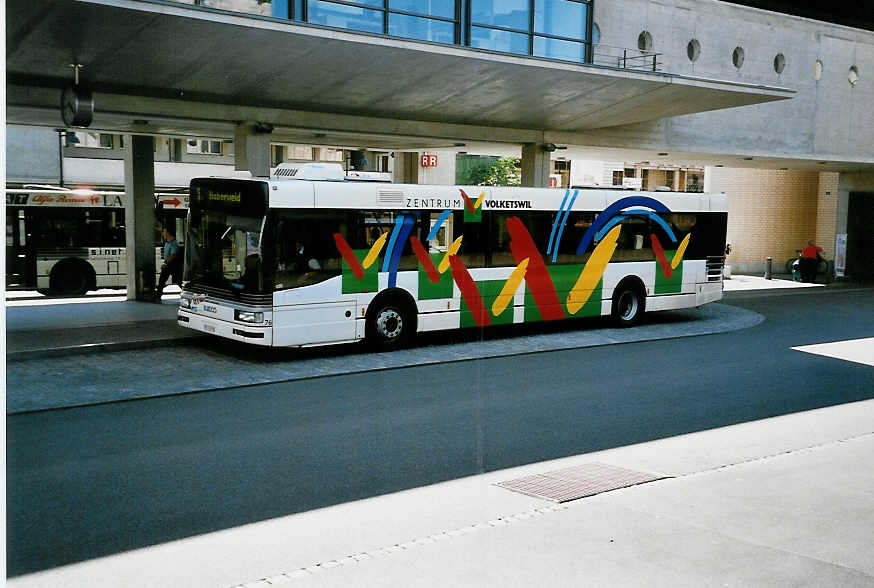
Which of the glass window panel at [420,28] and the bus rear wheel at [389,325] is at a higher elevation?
the glass window panel at [420,28]

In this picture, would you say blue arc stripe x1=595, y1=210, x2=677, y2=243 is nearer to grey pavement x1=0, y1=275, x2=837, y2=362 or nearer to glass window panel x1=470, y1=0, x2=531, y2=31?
glass window panel x1=470, y1=0, x2=531, y2=31

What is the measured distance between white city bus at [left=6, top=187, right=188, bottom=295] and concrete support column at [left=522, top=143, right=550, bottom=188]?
35.9ft

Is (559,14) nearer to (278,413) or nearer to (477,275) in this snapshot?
(477,275)

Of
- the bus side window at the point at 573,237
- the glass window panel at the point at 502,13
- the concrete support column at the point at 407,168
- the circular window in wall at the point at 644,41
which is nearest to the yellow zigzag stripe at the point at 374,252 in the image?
the bus side window at the point at 573,237

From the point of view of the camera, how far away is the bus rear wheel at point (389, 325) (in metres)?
15.5

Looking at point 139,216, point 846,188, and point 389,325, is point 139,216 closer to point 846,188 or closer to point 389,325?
point 389,325

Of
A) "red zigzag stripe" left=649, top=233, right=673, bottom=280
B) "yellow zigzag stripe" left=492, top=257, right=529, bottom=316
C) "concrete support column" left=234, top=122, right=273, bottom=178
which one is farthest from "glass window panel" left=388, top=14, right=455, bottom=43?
"red zigzag stripe" left=649, top=233, right=673, bottom=280

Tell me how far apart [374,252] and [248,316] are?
2559 mm

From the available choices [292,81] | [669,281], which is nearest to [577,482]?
[292,81]

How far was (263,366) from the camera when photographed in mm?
14023

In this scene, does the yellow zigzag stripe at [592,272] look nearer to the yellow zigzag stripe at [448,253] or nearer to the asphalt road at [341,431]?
the asphalt road at [341,431]

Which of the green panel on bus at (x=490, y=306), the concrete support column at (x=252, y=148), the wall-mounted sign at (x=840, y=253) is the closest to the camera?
the green panel on bus at (x=490, y=306)

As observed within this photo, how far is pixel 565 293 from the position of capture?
18.5 meters

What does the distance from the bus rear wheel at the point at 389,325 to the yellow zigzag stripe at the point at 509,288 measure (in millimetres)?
2041
